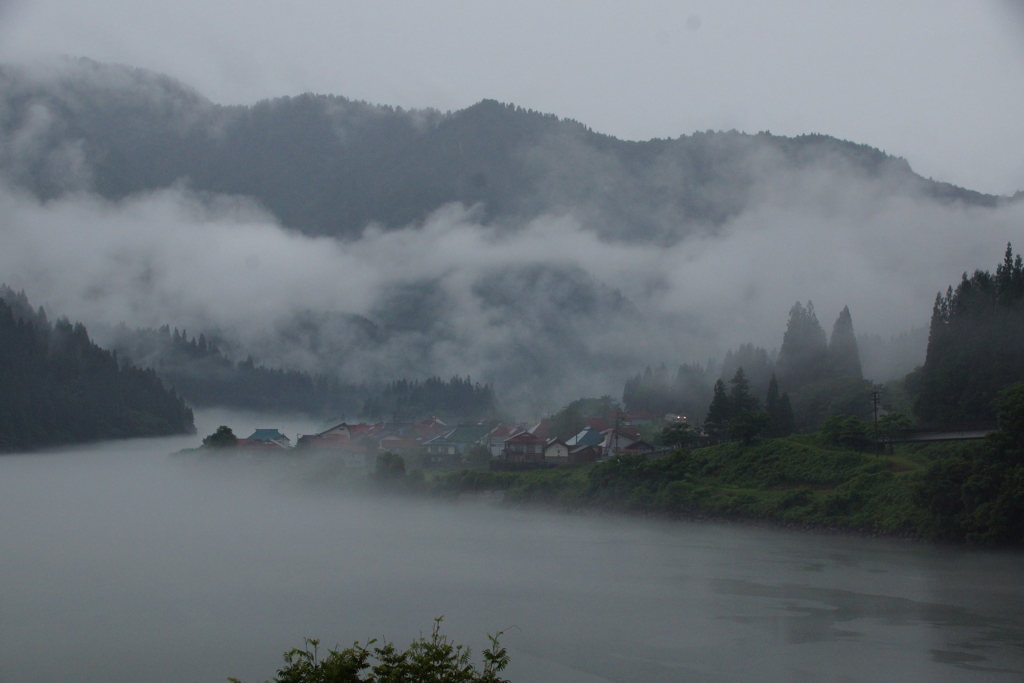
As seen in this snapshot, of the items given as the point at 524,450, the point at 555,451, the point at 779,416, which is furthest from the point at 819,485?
the point at 524,450

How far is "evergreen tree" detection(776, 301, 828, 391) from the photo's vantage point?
38719 mm

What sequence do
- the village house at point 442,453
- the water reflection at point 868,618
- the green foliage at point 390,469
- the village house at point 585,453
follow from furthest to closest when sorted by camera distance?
the village house at point 442,453
the village house at point 585,453
the green foliage at point 390,469
the water reflection at point 868,618

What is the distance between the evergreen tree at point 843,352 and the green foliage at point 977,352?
8697 mm

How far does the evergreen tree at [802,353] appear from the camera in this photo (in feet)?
127

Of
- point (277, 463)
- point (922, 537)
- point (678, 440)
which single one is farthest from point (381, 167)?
point (922, 537)

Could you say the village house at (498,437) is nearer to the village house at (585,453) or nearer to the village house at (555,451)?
the village house at (555,451)

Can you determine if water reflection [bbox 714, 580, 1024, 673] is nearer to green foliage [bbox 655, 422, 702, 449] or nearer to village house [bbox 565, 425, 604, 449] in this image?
green foliage [bbox 655, 422, 702, 449]

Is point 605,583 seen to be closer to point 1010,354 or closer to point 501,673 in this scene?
point 501,673

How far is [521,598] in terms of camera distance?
14.6m

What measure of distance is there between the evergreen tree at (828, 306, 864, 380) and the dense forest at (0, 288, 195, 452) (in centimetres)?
3660

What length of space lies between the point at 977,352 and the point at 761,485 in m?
7.27

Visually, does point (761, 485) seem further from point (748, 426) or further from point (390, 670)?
point (390, 670)

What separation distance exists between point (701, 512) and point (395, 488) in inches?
463

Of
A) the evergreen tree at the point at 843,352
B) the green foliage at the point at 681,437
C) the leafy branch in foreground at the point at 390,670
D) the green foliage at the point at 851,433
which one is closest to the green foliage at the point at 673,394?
the evergreen tree at the point at 843,352
